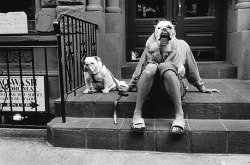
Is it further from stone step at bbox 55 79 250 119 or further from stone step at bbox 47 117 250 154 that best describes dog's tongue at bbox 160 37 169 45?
stone step at bbox 47 117 250 154

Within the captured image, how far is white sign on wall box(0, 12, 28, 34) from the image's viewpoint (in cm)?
611

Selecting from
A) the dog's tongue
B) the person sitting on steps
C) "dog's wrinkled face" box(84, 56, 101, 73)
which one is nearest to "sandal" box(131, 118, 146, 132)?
the person sitting on steps

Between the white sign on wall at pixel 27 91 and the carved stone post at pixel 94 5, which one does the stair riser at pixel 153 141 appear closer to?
the white sign on wall at pixel 27 91

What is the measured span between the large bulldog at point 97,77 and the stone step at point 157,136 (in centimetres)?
83

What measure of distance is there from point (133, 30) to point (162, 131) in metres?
3.42

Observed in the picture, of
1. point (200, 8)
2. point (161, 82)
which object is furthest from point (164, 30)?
point (200, 8)

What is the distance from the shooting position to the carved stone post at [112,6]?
6.01 m

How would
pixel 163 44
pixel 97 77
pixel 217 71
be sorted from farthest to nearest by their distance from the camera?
pixel 217 71
pixel 97 77
pixel 163 44

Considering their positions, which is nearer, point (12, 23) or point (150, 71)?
point (150, 71)

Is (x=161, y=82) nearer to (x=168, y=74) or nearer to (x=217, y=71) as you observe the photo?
(x=168, y=74)

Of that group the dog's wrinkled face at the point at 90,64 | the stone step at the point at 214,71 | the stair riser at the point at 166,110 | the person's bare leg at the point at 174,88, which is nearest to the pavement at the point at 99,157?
the person's bare leg at the point at 174,88

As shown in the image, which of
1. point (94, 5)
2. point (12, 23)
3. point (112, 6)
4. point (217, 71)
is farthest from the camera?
point (12, 23)

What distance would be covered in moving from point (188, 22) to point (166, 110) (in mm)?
3040

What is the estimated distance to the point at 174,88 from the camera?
3588 millimetres
